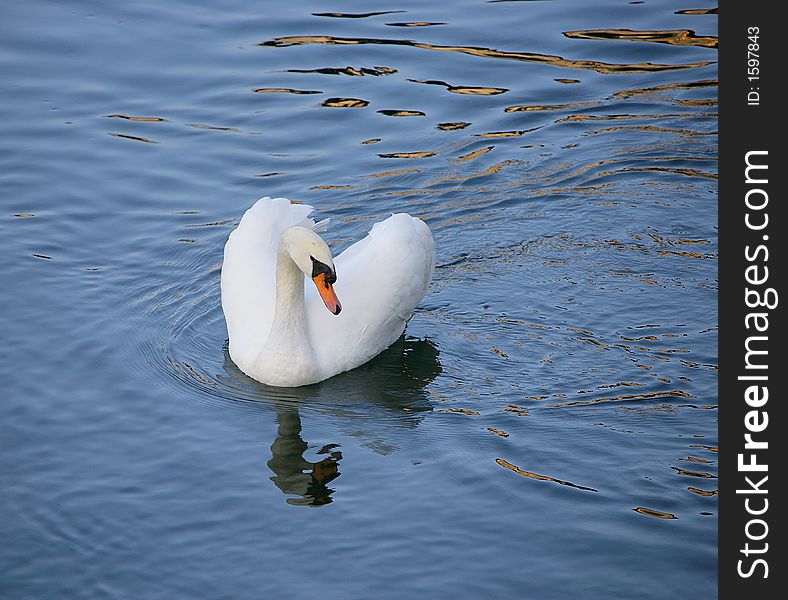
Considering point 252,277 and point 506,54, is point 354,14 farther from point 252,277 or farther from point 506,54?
point 252,277

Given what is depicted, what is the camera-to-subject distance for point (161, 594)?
25.7 ft

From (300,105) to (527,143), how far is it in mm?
2932

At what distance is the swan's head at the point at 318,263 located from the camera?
386 inches

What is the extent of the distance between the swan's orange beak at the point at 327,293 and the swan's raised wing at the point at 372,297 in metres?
0.53

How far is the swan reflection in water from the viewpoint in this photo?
9094 mm

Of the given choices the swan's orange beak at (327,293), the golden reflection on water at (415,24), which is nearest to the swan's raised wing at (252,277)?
the swan's orange beak at (327,293)

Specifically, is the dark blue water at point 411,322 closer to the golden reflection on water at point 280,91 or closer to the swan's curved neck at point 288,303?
the golden reflection on water at point 280,91

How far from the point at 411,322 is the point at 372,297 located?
3.21 ft

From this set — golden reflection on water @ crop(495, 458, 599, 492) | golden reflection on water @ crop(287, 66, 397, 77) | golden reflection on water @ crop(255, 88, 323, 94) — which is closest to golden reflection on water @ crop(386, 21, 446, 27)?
golden reflection on water @ crop(287, 66, 397, 77)

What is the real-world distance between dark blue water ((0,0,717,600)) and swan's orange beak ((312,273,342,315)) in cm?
76

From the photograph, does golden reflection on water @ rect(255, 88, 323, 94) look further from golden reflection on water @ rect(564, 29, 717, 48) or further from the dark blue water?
golden reflection on water @ rect(564, 29, 717, 48)
